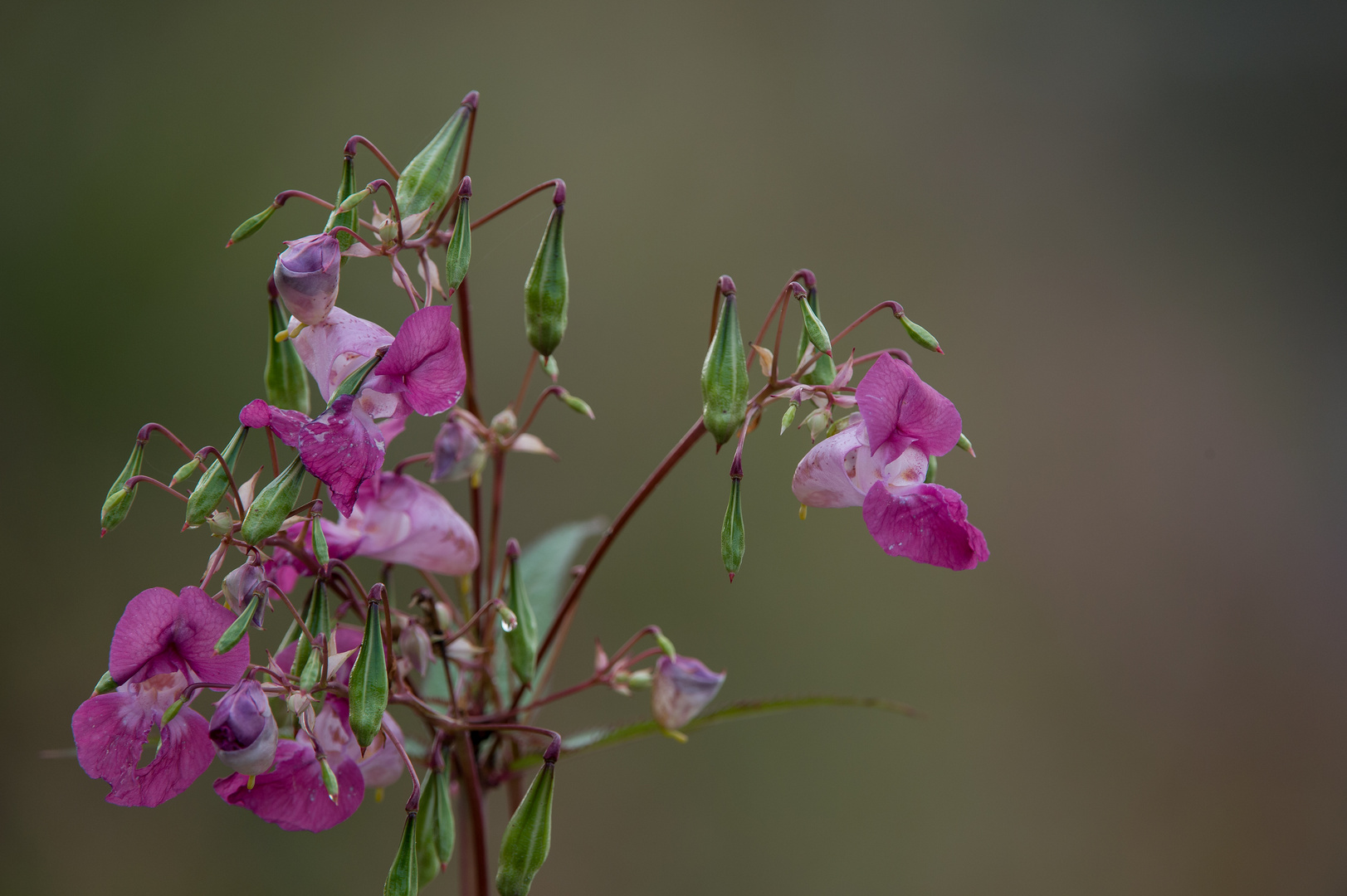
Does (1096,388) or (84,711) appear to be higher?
(1096,388)

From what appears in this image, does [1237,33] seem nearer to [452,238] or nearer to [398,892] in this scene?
[452,238]

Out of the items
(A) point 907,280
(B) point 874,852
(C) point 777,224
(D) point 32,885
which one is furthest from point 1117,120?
(D) point 32,885

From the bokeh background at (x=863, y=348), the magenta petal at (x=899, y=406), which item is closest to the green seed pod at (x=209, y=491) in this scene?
the magenta petal at (x=899, y=406)

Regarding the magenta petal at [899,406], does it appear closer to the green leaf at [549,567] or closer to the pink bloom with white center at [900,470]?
the pink bloom with white center at [900,470]

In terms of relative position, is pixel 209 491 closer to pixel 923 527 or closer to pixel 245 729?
pixel 245 729

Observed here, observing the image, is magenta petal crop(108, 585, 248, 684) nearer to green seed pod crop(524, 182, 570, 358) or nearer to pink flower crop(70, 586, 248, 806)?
pink flower crop(70, 586, 248, 806)
